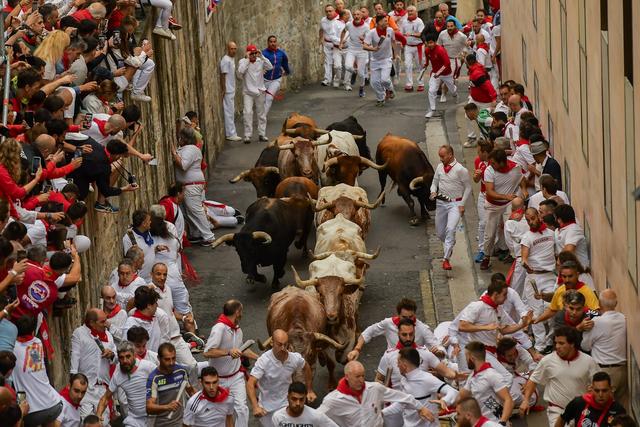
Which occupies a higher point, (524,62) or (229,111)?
(524,62)

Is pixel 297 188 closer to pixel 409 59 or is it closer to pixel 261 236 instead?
pixel 261 236

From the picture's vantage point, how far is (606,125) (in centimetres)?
1903

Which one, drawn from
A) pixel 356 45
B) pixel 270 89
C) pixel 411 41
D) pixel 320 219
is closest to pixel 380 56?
pixel 356 45

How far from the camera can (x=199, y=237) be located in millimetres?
25344

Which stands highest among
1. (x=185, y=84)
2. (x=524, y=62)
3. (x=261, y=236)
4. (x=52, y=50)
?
(x=52, y=50)

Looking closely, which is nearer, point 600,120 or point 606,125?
point 606,125

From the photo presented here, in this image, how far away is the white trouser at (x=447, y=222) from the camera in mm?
22953

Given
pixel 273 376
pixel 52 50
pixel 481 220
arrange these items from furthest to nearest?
1. pixel 481 220
2. pixel 52 50
3. pixel 273 376

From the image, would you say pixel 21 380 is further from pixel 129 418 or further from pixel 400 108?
pixel 400 108

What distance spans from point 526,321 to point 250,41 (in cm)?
1733

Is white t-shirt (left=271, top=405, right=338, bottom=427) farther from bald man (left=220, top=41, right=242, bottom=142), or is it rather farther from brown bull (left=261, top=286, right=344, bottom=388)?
bald man (left=220, top=41, right=242, bottom=142)

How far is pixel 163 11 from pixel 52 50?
19.0 ft

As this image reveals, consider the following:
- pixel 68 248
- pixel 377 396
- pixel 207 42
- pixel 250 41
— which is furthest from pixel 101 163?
pixel 250 41

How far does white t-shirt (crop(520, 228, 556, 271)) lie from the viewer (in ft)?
64.7
